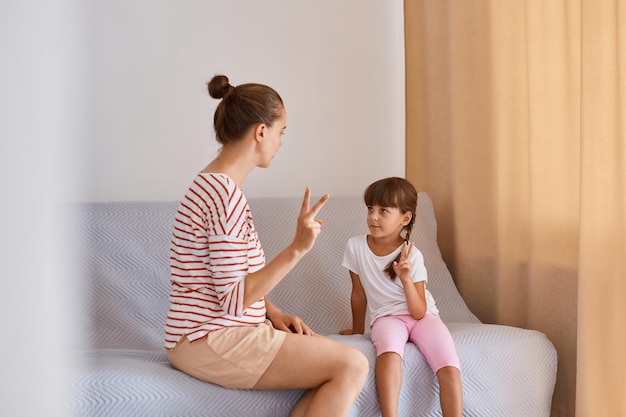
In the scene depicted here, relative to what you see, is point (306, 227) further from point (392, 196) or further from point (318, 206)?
point (392, 196)

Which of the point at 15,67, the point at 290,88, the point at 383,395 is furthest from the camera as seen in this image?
the point at 290,88

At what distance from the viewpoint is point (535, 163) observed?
2.18 metres

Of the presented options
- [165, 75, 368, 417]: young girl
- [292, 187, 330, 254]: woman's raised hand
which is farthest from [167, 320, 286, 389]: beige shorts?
[292, 187, 330, 254]: woman's raised hand

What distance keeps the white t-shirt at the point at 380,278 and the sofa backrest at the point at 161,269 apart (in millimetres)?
238

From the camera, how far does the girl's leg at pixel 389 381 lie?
168cm

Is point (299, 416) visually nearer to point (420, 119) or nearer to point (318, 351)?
point (318, 351)

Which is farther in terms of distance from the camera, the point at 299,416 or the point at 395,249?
the point at 395,249

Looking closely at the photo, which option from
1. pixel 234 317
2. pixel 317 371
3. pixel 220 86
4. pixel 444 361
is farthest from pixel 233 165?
pixel 444 361

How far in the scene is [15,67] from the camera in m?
0.38

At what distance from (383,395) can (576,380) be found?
644 millimetres

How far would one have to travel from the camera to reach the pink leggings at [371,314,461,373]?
179 centimetres

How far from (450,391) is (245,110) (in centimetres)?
85

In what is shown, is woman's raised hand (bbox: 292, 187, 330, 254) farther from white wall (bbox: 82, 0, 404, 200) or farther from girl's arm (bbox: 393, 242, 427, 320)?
white wall (bbox: 82, 0, 404, 200)

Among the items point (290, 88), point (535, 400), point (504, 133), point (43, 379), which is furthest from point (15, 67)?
point (290, 88)
